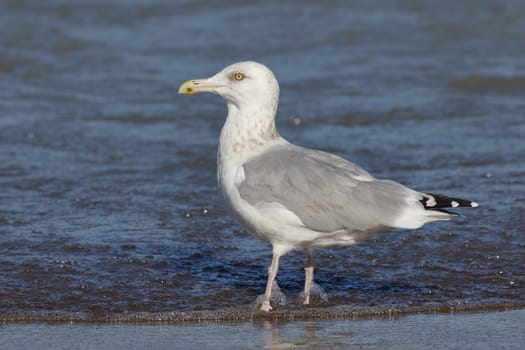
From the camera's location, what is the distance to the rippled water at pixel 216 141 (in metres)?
6.55

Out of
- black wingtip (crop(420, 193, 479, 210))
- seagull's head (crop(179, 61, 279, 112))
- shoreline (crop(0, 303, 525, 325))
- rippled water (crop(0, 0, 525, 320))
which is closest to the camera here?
black wingtip (crop(420, 193, 479, 210))

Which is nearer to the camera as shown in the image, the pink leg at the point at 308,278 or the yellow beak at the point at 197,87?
the pink leg at the point at 308,278

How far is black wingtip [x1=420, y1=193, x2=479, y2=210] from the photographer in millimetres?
5557

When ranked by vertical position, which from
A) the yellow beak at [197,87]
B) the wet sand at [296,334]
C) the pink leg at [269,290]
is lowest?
the wet sand at [296,334]

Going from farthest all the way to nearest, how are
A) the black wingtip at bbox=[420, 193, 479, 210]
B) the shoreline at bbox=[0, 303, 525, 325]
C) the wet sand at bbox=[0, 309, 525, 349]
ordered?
the shoreline at bbox=[0, 303, 525, 325] → the black wingtip at bbox=[420, 193, 479, 210] → the wet sand at bbox=[0, 309, 525, 349]

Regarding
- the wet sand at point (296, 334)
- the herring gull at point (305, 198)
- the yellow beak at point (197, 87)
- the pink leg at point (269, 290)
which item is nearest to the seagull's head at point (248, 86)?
the yellow beak at point (197, 87)

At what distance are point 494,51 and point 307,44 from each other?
291cm

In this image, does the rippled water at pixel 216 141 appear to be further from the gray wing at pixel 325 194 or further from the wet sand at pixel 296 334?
the gray wing at pixel 325 194

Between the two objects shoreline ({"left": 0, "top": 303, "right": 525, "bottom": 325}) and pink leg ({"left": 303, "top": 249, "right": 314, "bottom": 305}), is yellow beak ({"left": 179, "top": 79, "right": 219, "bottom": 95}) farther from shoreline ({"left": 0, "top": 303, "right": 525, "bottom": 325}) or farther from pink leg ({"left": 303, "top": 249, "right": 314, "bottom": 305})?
shoreline ({"left": 0, "top": 303, "right": 525, "bottom": 325})

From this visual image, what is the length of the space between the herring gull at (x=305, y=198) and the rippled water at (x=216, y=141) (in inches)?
17.8

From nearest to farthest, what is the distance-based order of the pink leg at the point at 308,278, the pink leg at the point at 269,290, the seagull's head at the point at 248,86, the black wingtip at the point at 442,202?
the black wingtip at the point at 442,202
the pink leg at the point at 269,290
the pink leg at the point at 308,278
the seagull's head at the point at 248,86

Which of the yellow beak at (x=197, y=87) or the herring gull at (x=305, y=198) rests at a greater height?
the yellow beak at (x=197, y=87)

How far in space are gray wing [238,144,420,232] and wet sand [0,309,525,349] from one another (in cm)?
57

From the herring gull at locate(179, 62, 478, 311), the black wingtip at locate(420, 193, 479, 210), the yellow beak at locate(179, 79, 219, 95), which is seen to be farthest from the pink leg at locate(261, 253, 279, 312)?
the yellow beak at locate(179, 79, 219, 95)
